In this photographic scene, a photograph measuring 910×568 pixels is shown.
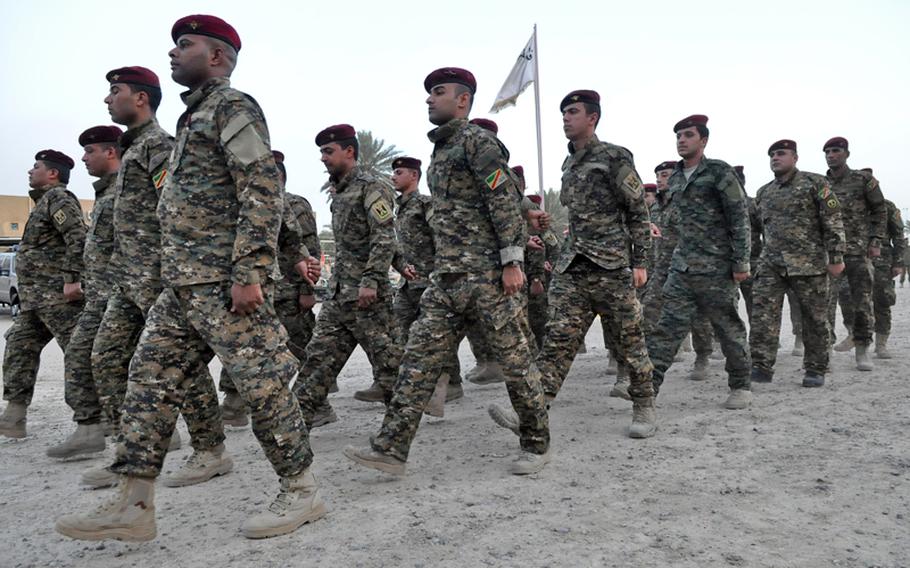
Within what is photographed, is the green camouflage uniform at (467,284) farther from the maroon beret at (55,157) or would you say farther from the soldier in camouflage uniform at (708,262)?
the maroon beret at (55,157)

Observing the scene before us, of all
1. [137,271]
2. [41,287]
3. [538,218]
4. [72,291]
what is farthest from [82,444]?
[538,218]

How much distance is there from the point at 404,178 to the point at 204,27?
322 cm

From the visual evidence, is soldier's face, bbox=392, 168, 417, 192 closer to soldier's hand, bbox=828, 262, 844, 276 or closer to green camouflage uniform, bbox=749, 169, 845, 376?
green camouflage uniform, bbox=749, 169, 845, 376

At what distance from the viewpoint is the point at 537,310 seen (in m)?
7.75

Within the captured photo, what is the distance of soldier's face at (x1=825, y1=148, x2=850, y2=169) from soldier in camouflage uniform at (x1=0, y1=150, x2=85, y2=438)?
26.5ft

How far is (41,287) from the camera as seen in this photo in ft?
16.7

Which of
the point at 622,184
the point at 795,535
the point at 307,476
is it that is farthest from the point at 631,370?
the point at 307,476

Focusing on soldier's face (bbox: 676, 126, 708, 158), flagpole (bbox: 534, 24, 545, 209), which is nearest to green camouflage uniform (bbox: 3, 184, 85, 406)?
soldier's face (bbox: 676, 126, 708, 158)

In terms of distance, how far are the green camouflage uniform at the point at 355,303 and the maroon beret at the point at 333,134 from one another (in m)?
0.33

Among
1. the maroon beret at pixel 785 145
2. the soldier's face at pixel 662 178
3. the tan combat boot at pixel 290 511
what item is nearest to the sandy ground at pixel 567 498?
the tan combat boot at pixel 290 511

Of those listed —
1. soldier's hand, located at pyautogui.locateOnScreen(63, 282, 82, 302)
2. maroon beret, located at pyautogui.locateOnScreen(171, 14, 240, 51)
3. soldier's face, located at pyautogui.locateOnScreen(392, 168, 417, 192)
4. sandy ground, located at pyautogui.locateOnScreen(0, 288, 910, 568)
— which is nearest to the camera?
sandy ground, located at pyautogui.locateOnScreen(0, 288, 910, 568)

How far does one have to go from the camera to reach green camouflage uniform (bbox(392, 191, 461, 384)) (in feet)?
19.4

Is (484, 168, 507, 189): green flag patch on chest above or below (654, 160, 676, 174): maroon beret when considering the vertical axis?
below

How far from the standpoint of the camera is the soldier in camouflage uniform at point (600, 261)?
4.50 m
